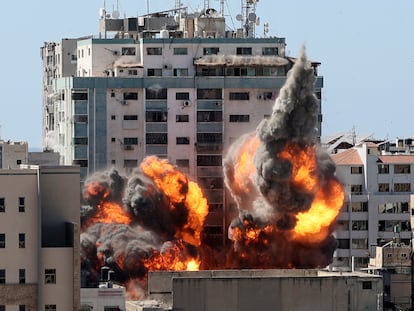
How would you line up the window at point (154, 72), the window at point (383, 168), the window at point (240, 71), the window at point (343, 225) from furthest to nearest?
the window at point (154, 72), the window at point (383, 168), the window at point (240, 71), the window at point (343, 225)

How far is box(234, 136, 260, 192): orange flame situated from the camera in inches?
5704

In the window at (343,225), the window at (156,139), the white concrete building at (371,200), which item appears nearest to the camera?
the window at (343,225)

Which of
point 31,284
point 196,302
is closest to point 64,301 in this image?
point 31,284

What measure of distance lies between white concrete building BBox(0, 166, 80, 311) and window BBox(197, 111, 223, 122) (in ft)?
191

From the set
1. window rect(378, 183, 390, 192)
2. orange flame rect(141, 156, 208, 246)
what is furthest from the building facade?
window rect(378, 183, 390, 192)

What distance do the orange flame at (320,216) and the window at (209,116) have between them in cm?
1577

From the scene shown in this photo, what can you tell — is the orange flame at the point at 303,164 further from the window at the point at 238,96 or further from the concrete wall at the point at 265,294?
the window at the point at 238,96

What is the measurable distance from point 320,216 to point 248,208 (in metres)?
5.76

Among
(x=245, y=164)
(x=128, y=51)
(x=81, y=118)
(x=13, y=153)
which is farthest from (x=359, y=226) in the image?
(x=13, y=153)

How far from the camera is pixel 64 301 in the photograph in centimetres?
9838

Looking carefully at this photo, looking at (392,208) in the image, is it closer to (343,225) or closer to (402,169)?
(402,169)

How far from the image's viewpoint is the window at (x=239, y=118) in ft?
516

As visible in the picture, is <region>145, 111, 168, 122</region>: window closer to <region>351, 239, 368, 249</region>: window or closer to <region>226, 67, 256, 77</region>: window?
<region>226, 67, 256, 77</region>: window

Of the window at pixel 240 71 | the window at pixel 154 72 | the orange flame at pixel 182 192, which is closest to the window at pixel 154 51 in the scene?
the window at pixel 154 72
